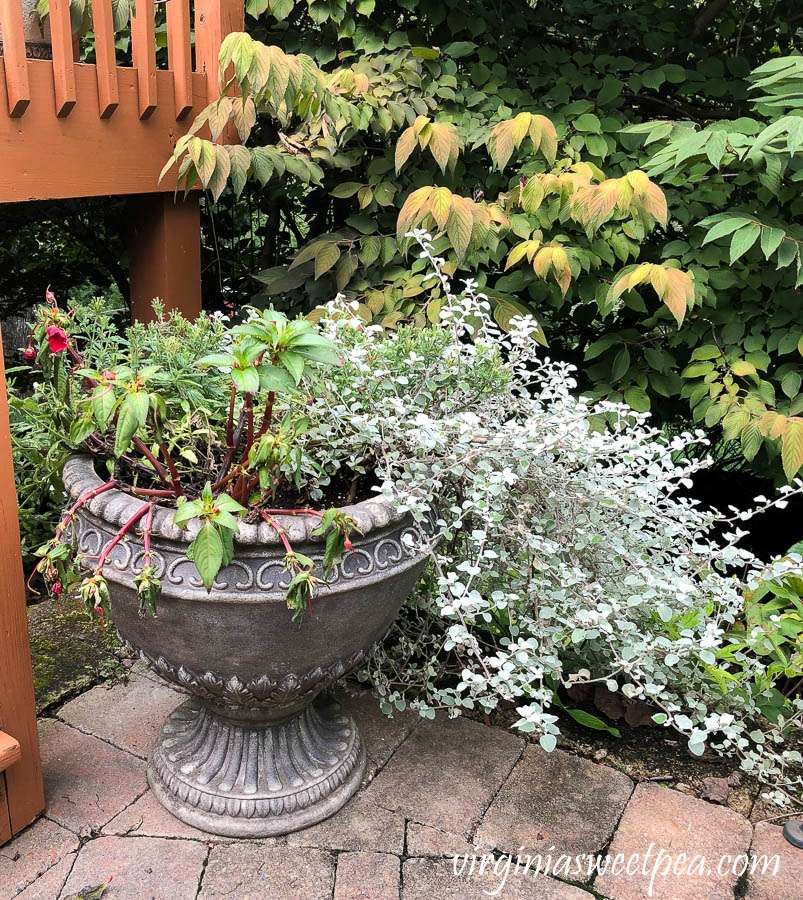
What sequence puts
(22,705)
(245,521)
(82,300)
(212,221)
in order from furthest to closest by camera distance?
(82,300) < (212,221) < (22,705) < (245,521)

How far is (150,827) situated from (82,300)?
93.0 inches

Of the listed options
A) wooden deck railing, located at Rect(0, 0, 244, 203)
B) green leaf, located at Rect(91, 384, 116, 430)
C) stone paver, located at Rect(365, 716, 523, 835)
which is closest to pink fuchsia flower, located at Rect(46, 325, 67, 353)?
green leaf, located at Rect(91, 384, 116, 430)

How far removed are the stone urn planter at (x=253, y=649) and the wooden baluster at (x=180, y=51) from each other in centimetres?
118

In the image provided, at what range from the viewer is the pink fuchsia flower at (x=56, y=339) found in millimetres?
1386

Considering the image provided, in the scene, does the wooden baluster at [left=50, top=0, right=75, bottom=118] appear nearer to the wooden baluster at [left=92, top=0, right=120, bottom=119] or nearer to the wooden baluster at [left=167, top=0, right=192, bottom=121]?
the wooden baluster at [left=92, top=0, right=120, bottom=119]

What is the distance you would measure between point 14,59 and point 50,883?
1757 millimetres

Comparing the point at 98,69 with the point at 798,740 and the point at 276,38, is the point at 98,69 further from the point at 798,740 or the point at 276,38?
the point at 798,740

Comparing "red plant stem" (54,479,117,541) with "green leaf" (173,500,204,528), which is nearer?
"green leaf" (173,500,204,528)

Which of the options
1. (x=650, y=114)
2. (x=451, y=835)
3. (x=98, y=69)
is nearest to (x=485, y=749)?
(x=451, y=835)

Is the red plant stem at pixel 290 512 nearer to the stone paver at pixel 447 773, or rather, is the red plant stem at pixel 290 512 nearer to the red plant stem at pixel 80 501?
the red plant stem at pixel 80 501

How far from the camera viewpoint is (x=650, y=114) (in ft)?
9.52

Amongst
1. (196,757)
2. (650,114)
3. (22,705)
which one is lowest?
(196,757)

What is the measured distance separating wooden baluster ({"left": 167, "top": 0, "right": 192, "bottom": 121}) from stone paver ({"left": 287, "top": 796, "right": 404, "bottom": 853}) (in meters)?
1.94

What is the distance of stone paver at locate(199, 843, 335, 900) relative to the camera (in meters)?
1.58
